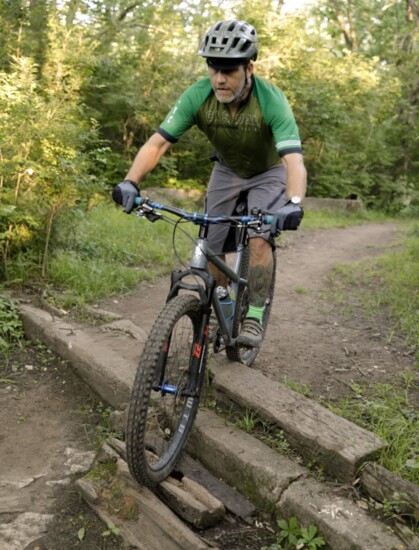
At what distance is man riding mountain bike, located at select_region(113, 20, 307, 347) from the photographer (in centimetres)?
318

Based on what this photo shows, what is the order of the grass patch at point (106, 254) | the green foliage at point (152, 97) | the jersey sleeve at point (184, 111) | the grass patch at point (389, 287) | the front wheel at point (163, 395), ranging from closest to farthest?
the front wheel at point (163, 395), the jersey sleeve at point (184, 111), the green foliage at point (152, 97), the grass patch at point (389, 287), the grass patch at point (106, 254)

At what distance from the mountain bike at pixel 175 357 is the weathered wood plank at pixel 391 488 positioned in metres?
0.98

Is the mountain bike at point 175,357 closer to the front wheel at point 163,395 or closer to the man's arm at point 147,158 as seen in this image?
the front wheel at point 163,395

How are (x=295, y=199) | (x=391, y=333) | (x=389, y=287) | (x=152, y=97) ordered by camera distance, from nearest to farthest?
(x=295, y=199), (x=391, y=333), (x=389, y=287), (x=152, y=97)

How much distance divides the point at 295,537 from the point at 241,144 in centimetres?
237

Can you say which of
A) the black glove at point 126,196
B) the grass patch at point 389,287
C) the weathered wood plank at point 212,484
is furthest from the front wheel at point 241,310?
the grass patch at point 389,287

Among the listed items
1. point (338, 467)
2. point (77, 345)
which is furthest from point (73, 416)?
point (338, 467)

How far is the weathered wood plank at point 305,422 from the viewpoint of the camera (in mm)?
2791

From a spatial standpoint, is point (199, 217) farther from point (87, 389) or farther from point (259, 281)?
point (87, 389)

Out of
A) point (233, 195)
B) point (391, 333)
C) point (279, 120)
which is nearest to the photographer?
point (279, 120)

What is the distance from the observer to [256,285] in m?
3.71

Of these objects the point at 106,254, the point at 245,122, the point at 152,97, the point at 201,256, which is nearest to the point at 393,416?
the point at 201,256

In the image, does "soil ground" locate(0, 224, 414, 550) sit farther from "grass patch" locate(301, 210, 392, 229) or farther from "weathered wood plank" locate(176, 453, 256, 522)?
"grass patch" locate(301, 210, 392, 229)

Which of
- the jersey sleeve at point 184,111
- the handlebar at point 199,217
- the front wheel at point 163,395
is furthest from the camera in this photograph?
the jersey sleeve at point 184,111
